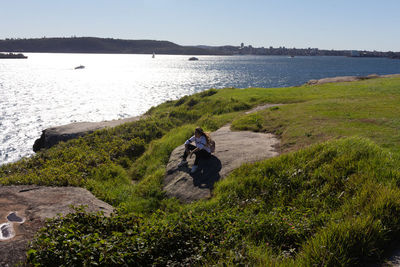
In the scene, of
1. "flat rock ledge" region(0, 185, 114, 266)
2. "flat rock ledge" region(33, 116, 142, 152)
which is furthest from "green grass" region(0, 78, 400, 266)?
"flat rock ledge" region(33, 116, 142, 152)

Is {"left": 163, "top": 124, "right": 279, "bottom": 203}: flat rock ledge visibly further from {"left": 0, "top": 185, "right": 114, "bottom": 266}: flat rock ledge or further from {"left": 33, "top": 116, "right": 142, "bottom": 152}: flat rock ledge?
{"left": 33, "top": 116, "right": 142, "bottom": 152}: flat rock ledge

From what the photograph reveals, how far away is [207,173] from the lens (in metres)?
10.6

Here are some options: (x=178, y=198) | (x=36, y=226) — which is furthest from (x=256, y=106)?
(x=36, y=226)

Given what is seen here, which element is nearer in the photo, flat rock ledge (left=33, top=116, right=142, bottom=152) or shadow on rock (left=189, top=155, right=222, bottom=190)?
shadow on rock (left=189, top=155, right=222, bottom=190)

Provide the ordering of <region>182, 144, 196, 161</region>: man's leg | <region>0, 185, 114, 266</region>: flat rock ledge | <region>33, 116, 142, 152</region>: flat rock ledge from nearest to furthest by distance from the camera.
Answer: <region>0, 185, 114, 266</region>: flat rock ledge < <region>182, 144, 196, 161</region>: man's leg < <region>33, 116, 142, 152</region>: flat rock ledge

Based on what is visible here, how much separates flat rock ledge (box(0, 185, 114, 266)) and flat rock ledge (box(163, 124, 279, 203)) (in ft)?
8.83

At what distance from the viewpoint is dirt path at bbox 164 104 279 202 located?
9916 millimetres

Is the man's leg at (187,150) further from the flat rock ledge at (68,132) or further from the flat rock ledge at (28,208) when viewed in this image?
the flat rock ledge at (68,132)

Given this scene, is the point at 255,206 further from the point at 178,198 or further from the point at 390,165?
the point at 390,165

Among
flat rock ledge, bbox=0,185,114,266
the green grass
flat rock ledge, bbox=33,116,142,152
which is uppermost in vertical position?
the green grass

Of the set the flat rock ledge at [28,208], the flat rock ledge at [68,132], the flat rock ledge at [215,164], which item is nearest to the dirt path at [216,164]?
the flat rock ledge at [215,164]

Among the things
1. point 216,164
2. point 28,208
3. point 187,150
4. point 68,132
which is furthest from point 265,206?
point 68,132

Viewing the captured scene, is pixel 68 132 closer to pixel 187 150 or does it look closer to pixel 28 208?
pixel 187 150

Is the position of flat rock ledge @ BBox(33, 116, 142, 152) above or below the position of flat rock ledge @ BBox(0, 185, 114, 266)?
below
